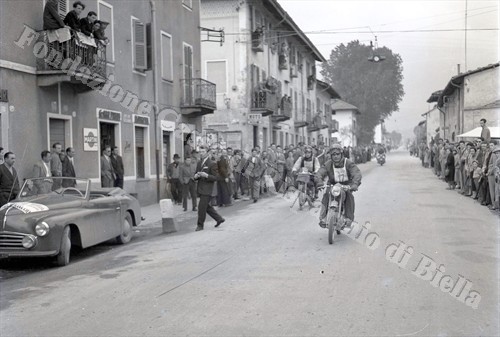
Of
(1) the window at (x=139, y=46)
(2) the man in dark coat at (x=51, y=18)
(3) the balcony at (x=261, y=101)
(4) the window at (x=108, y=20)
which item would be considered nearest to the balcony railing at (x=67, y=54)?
(2) the man in dark coat at (x=51, y=18)

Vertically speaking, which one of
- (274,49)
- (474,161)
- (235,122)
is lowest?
(474,161)

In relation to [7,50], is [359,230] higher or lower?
lower

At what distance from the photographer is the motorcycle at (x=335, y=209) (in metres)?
9.55

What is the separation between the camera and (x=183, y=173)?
17.2 m

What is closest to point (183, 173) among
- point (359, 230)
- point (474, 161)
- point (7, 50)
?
point (7, 50)

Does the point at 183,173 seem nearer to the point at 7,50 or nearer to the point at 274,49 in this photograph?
the point at 7,50

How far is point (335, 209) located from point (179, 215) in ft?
22.2

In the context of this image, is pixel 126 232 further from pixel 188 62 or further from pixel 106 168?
pixel 188 62

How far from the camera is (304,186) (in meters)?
15.4

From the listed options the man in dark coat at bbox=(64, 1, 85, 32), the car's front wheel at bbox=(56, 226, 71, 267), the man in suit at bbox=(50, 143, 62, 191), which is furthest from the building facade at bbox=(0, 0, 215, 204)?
the car's front wheel at bbox=(56, 226, 71, 267)

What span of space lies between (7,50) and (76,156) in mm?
3610

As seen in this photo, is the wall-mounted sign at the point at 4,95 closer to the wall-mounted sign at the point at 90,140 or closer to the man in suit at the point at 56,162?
the man in suit at the point at 56,162

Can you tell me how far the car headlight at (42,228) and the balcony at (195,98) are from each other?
13838 mm

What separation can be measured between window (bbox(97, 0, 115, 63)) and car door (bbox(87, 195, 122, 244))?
7.52 m
